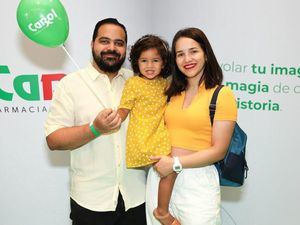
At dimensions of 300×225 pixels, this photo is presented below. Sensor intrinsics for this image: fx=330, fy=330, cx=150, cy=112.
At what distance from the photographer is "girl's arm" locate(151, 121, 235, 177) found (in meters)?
1.50

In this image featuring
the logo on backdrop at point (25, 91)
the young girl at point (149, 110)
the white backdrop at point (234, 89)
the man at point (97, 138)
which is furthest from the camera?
the logo on backdrop at point (25, 91)

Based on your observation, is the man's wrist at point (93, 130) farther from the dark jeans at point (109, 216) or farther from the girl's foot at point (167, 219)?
the girl's foot at point (167, 219)

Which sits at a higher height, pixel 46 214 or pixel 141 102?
pixel 141 102

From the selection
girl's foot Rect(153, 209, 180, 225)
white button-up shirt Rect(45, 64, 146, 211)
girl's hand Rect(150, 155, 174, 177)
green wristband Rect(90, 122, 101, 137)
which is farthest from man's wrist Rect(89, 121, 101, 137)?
girl's foot Rect(153, 209, 180, 225)

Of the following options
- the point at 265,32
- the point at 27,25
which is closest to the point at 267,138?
the point at 265,32

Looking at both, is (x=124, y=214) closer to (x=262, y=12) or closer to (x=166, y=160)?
(x=166, y=160)

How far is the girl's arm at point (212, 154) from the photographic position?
1504 mm

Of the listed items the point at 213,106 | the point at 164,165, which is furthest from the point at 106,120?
the point at 213,106

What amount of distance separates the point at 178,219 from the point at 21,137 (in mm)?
1255

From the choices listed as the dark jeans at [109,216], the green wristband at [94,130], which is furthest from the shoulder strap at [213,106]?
the dark jeans at [109,216]

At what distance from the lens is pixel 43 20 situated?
1550 mm

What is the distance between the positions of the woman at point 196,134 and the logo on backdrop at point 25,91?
→ 105 centimetres

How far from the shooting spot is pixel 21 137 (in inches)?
89.4

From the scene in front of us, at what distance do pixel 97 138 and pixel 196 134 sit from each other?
1.71 feet
